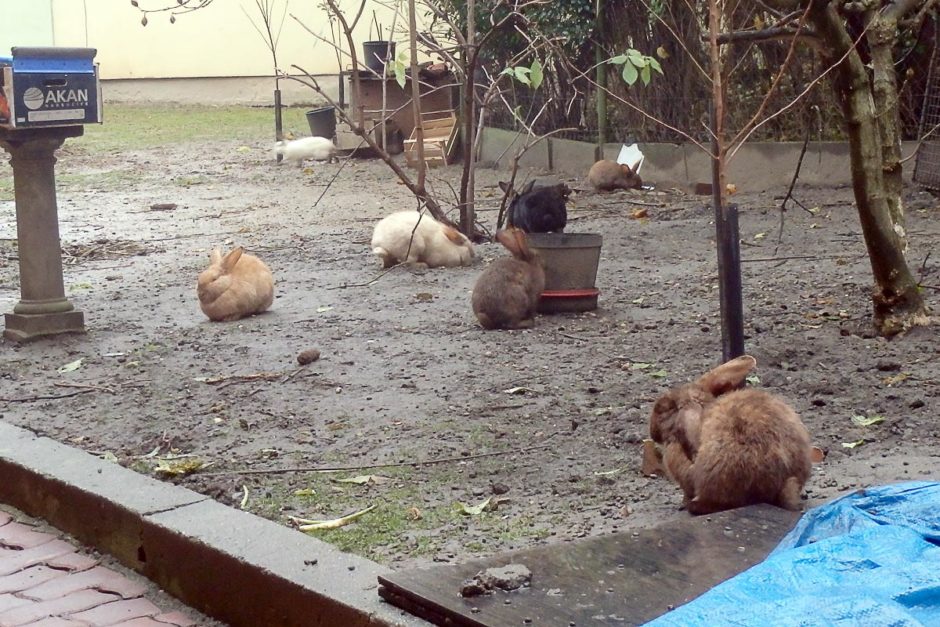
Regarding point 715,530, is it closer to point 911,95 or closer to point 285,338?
point 285,338

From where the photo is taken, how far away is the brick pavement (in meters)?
3.76

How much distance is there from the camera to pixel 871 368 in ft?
17.5

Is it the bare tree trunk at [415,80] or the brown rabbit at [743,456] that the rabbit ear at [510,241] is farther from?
the brown rabbit at [743,456]

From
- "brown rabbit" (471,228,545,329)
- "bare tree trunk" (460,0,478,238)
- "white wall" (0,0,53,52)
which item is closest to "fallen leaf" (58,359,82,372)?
"brown rabbit" (471,228,545,329)

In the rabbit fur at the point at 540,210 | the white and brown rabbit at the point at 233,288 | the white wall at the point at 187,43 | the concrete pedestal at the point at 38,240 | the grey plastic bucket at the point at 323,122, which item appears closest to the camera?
the concrete pedestal at the point at 38,240

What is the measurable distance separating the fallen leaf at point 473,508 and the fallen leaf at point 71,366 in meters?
2.99

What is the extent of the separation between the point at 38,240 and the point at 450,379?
2644 mm

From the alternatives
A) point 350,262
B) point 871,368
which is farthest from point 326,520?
point 350,262

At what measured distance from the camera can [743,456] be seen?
11.8 feet

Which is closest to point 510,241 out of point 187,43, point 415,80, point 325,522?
point 415,80

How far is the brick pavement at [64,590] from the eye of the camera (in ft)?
12.3

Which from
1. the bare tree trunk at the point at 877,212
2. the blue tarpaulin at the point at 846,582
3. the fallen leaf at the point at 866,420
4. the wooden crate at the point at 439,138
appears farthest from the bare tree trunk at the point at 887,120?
the wooden crate at the point at 439,138

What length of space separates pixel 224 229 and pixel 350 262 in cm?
248

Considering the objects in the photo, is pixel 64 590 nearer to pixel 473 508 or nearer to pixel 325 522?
pixel 325 522
